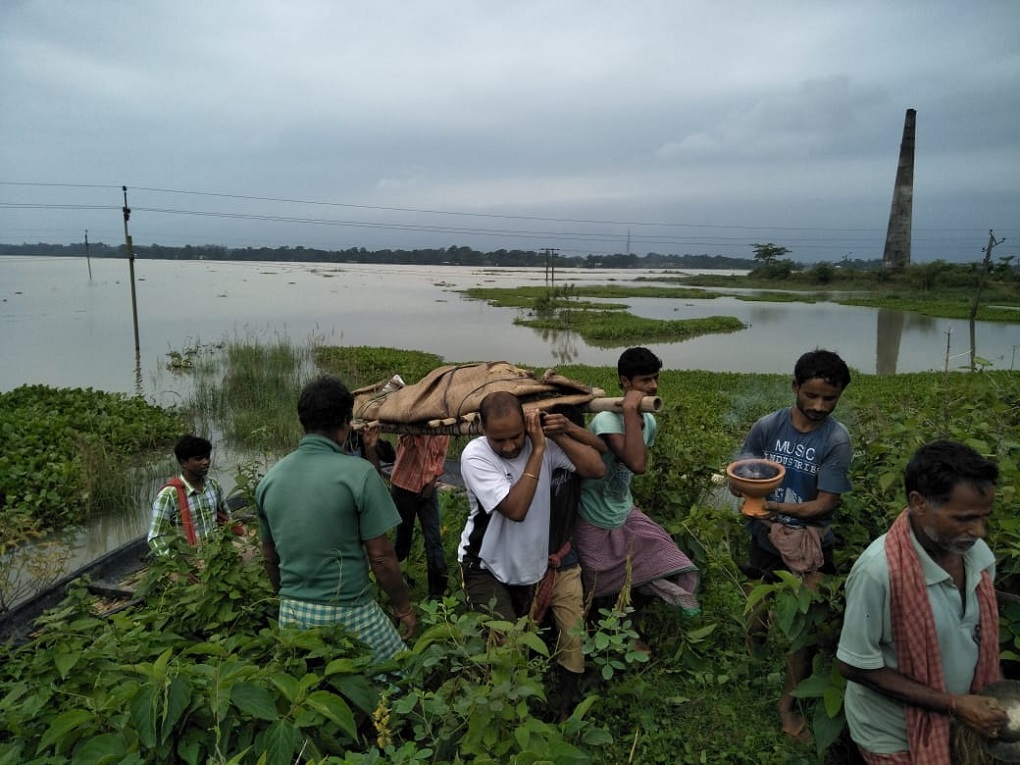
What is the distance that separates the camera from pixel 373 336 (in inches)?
947

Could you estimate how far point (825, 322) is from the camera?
1082 inches

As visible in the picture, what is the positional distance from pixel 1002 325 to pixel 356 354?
24607 mm

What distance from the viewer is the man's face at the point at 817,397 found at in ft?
9.05

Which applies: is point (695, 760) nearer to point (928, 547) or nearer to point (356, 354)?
point (928, 547)

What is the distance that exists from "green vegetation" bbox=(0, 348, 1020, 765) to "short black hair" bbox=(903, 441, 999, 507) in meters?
0.62

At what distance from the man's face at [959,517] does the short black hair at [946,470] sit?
1 cm

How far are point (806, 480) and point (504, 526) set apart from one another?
56.0 inches

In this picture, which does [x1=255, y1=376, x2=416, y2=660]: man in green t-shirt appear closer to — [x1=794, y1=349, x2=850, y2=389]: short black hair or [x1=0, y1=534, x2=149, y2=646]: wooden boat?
[x1=0, y1=534, x2=149, y2=646]: wooden boat

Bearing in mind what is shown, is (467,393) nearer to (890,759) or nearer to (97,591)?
(890,759)

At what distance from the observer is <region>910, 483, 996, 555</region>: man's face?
1.75 metres

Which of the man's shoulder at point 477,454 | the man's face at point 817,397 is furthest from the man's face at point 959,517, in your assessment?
the man's shoulder at point 477,454

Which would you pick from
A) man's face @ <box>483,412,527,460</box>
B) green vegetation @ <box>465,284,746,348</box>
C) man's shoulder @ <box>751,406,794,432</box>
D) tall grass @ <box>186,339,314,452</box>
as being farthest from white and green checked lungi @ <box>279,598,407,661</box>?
green vegetation @ <box>465,284,746,348</box>

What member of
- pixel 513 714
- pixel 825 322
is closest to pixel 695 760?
pixel 513 714

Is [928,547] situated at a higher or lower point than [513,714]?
higher
